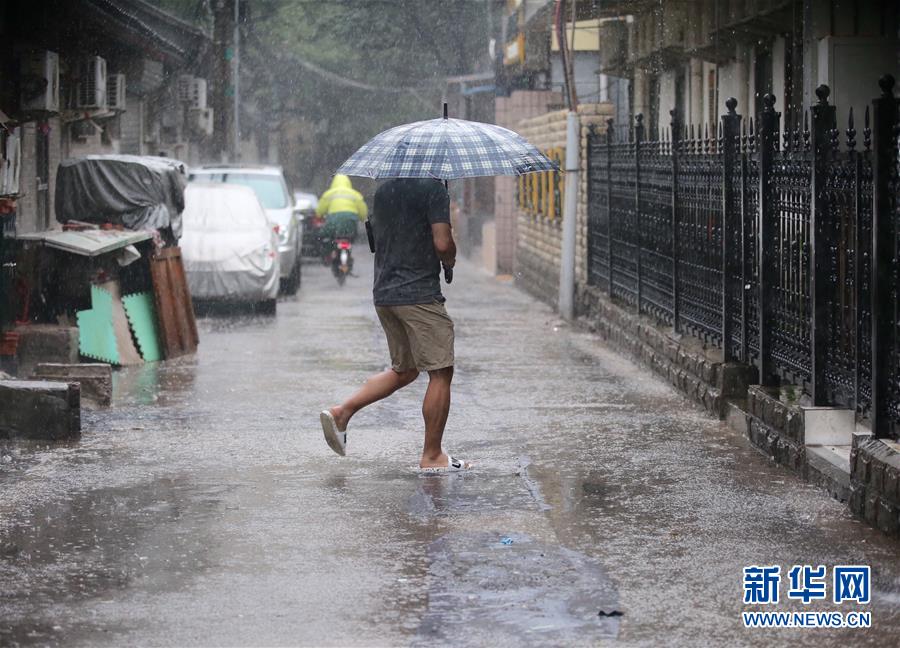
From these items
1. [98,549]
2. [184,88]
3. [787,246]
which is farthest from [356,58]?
[98,549]

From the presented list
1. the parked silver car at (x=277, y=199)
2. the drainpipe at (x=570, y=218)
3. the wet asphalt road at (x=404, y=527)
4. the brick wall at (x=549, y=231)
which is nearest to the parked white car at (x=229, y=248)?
the parked silver car at (x=277, y=199)

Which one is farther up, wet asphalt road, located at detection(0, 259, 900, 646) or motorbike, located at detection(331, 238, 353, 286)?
motorbike, located at detection(331, 238, 353, 286)

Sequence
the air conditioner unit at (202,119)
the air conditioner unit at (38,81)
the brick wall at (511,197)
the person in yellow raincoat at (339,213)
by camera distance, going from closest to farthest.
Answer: the air conditioner unit at (38,81) → the person in yellow raincoat at (339,213) → the brick wall at (511,197) → the air conditioner unit at (202,119)

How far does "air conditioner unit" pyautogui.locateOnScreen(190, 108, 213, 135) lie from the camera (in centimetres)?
2886

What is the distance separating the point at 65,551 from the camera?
21.5 ft

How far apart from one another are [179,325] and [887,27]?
6782 millimetres

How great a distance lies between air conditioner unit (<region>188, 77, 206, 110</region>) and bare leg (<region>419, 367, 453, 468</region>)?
2075 centimetres

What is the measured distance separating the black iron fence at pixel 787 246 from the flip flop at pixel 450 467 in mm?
1962

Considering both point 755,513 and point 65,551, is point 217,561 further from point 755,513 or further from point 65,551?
point 755,513

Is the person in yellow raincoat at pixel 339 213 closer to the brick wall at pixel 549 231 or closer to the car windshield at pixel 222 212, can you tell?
the brick wall at pixel 549 231

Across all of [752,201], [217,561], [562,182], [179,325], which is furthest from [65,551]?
[562,182]

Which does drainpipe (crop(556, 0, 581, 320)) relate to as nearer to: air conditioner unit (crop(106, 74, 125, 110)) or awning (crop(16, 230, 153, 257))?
air conditioner unit (crop(106, 74, 125, 110))

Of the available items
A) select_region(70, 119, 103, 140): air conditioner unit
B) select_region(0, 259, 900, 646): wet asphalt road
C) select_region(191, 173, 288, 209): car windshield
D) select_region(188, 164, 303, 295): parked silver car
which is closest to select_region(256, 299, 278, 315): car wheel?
select_region(188, 164, 303, 295): parked silver car

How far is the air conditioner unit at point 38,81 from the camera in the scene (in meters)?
14.7
